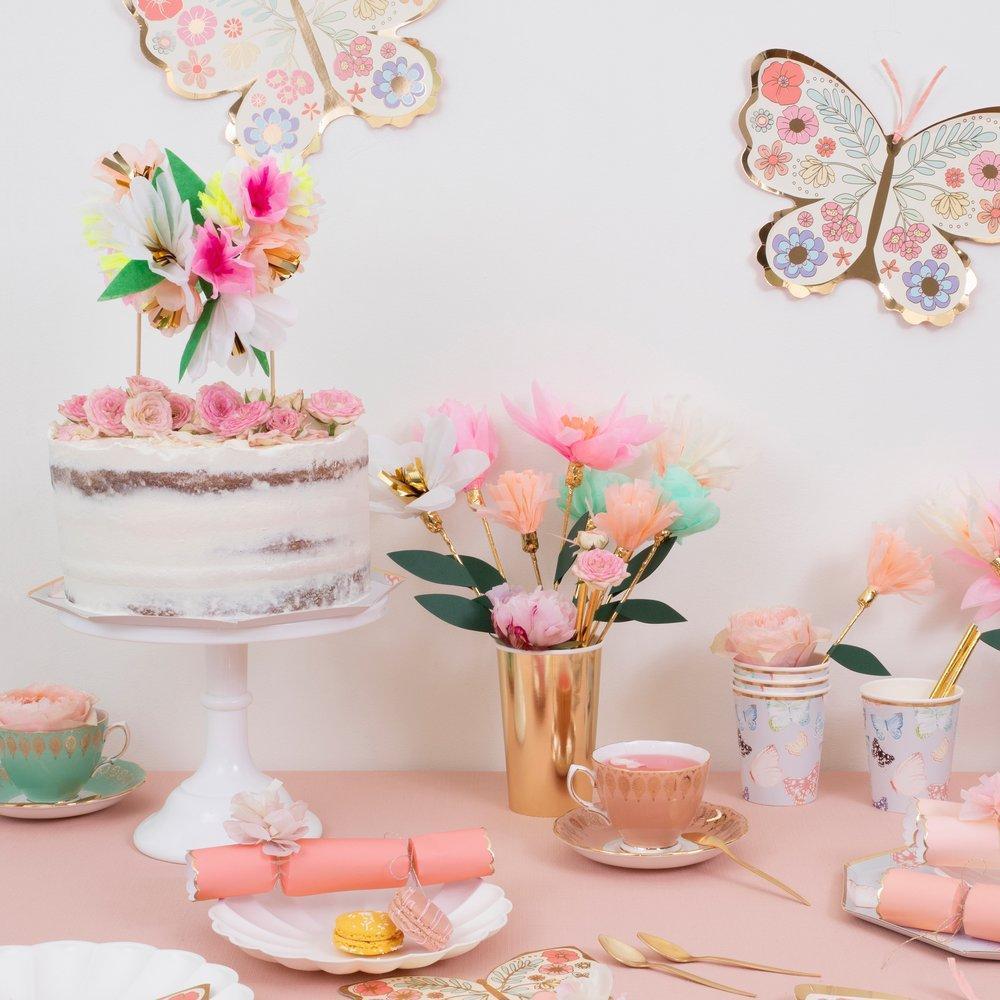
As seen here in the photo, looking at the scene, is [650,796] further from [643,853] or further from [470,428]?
[470,428]

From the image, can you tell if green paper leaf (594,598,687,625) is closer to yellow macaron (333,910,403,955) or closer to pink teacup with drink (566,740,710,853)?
pink teacup with drink (566,740,710,853)

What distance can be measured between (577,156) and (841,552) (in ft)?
1.74

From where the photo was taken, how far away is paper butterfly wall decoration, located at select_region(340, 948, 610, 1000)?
828 mm

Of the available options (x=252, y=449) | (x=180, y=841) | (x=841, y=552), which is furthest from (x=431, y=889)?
(x=841, y=552)

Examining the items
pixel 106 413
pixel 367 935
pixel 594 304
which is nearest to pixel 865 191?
pixel 594 304

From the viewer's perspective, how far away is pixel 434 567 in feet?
4.04

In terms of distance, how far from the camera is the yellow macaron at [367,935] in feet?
2.88

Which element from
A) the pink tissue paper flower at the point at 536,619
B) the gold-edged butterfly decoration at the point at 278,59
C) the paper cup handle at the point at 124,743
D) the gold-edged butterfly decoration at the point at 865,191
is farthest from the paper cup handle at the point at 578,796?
the gold-edged butterfly decoration at the point at 278,59

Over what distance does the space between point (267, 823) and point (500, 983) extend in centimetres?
23

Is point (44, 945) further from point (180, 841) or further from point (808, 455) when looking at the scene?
point (808, 455)

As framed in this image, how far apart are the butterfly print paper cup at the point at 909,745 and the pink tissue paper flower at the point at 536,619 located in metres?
0.32

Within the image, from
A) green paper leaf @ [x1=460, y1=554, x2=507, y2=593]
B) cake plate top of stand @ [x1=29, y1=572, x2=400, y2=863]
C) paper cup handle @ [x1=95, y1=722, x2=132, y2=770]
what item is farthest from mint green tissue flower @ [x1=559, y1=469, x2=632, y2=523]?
paper cup handle @ [x1=95, y1=722, x2=132, y2=770]

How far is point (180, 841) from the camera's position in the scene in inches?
43.4

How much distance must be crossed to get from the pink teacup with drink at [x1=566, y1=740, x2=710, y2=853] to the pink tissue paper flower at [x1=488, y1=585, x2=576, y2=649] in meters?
0.14
